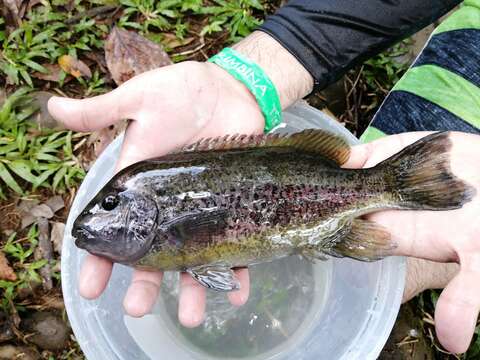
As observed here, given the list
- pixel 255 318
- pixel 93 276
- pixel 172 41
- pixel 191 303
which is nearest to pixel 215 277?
pixel 191 303

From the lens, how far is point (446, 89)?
177 inches

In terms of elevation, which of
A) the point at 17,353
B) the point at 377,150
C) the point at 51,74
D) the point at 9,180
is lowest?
the point at 17,353

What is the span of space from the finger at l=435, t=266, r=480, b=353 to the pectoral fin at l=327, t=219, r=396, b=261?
546 mm

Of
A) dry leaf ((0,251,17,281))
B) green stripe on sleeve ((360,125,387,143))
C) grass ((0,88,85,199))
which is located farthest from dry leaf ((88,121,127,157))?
green stripe on sleeve ((360,125,387,143))

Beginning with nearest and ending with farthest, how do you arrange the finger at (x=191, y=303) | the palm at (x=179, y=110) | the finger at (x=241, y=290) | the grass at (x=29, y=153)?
1. the finger at (x=191, y=303)
2. the palm at (x=179, y=110)
3. the finger at (x=241, y=290)
4. the grass at (x=29, y=153)

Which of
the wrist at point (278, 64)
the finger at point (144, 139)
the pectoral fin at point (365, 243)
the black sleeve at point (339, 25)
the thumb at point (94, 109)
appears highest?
the black sleeve at point (339, 25)

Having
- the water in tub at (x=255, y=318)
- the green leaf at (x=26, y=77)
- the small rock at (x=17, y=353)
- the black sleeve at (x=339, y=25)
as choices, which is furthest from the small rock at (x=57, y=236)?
the black sleeve at (x=339, y=25)

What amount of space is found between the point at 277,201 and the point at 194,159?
56 centimetres

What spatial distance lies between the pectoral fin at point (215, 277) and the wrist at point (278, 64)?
1508 mm

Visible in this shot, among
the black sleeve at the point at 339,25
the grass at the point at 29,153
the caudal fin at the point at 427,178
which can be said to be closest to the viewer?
the caudal fin at the point at 427,178

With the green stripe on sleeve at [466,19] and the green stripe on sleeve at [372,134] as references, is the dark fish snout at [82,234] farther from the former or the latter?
the green stripe on sleeve at [466,19]

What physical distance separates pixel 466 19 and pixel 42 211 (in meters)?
4.08

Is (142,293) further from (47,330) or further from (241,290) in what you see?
(47,330)

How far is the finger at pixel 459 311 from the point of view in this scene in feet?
9.11
